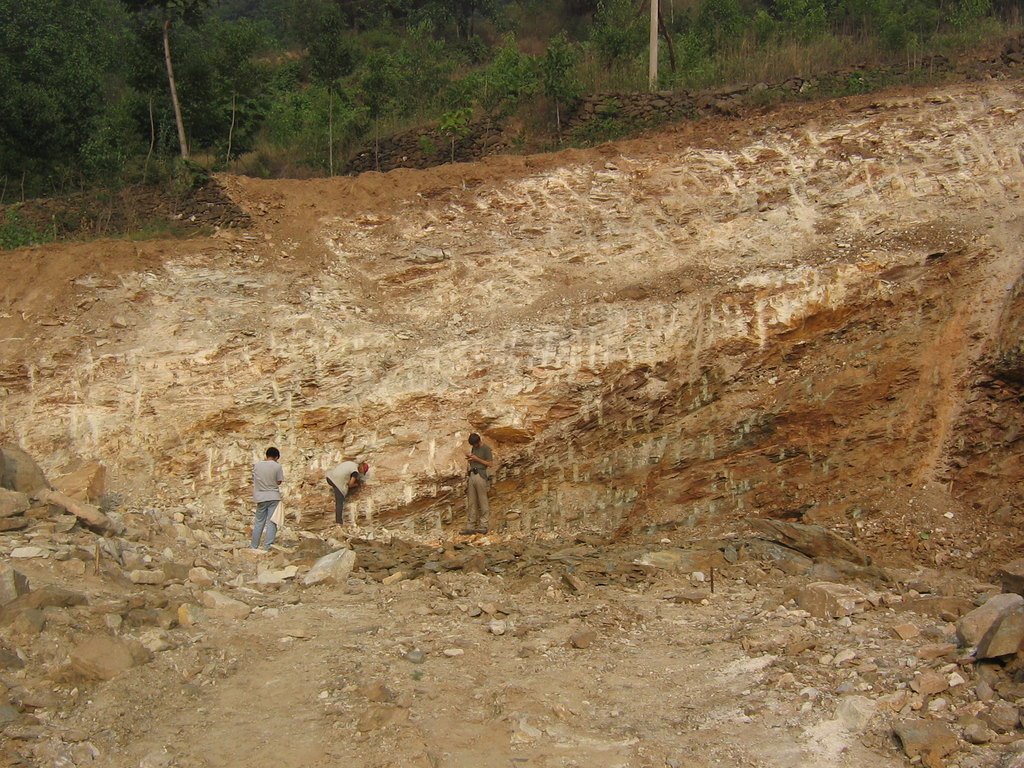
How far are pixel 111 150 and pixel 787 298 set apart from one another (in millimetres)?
9392

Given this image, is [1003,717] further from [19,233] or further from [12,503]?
[19,233]

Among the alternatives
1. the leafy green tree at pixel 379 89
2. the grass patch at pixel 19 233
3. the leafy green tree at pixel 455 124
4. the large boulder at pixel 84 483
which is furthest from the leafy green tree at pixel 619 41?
the large boulder at pixel 84 483

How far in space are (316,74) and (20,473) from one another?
11725 millimetres

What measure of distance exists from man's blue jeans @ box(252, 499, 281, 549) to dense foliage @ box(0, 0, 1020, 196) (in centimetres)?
587

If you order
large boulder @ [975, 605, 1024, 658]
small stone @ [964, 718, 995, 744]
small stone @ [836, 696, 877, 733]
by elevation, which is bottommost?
small stone @ [836, 696, 877, 733]

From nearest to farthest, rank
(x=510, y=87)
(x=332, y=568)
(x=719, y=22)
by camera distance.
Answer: (x=332, y=568) → (x=510, y=87) → (x=719, y=22)

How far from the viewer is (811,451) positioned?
9664mm

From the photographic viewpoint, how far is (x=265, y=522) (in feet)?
28.2

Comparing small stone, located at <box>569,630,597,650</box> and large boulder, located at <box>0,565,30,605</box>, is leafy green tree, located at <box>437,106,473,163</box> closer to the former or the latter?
small stone, located at <box>569,630,597,650</box>

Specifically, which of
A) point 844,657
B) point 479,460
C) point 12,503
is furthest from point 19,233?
point 844,657

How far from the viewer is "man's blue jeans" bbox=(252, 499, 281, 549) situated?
8.55 meters

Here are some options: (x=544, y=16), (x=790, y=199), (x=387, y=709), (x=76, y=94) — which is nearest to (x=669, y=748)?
(x=387, y=709)

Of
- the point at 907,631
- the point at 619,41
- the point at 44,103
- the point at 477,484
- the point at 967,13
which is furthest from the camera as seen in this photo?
the point at 967,13

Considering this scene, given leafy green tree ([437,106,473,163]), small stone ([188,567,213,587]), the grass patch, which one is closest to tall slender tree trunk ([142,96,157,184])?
the grass patch
